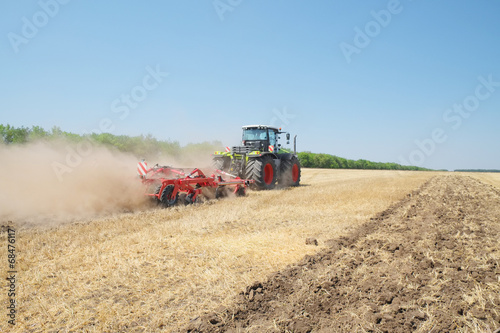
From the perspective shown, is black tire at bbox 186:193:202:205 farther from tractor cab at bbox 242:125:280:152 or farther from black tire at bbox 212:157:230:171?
tractor cab at bbox 242:125:280:152

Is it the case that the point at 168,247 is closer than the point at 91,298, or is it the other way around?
the point at 91,298

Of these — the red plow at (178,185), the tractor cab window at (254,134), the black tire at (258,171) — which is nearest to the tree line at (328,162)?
the tractor cab window at (254,134)

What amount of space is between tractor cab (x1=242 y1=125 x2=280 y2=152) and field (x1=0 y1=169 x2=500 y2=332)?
6699 mm

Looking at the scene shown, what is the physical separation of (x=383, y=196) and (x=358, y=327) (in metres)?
9.17

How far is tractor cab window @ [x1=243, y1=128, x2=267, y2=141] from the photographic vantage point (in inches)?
520

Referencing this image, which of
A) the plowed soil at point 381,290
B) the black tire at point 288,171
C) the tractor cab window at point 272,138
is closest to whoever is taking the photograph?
the plowed soil at point 381,290

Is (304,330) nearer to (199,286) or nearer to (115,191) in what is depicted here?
(199,286)

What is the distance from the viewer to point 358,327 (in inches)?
103

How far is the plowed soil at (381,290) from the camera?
267 cm

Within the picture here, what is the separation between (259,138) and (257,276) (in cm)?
986

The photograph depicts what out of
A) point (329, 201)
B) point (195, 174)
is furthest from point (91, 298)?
point (329, 201)

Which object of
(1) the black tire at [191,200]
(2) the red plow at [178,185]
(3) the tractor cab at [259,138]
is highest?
(3) the tractor cab at [259,138]

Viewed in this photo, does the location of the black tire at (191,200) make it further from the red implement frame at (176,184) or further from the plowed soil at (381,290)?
the plowed soil at (381,290)

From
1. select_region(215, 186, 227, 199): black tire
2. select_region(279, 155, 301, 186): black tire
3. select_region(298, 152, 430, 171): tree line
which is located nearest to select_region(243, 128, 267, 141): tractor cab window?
select_region(279, 155, 301, 186): black tire
